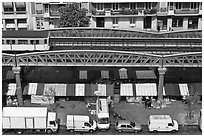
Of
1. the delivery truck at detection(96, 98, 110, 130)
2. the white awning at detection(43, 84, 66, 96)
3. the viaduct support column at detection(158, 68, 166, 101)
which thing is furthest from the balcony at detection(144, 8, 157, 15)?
the delivery truck at detection(96, 98, 110, 130)

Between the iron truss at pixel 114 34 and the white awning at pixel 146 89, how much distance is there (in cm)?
707

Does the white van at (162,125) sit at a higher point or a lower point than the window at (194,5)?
lower

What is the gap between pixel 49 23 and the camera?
7638 centimetres

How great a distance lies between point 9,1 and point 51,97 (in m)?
33.9

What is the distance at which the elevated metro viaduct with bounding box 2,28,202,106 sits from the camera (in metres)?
43.2

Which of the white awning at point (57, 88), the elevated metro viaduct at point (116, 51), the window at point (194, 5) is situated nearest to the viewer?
the elevated metro viaduct at point (116, 51)

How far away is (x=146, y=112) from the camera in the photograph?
44969mm

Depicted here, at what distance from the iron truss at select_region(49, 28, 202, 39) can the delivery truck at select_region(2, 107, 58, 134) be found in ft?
48.5

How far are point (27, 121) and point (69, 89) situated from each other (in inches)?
359

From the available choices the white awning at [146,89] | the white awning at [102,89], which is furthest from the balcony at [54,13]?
the white awning at [146,89]

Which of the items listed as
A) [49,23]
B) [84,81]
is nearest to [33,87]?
[84,81]

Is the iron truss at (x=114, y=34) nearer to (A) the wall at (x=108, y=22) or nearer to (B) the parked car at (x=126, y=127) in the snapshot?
(B) the parked car at (x=126, y=127)

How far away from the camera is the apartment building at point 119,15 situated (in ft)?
237

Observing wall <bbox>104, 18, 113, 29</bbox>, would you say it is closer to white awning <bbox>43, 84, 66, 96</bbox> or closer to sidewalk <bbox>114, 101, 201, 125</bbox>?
white awning <bbox>43, 84, 66, 96</bbox>
